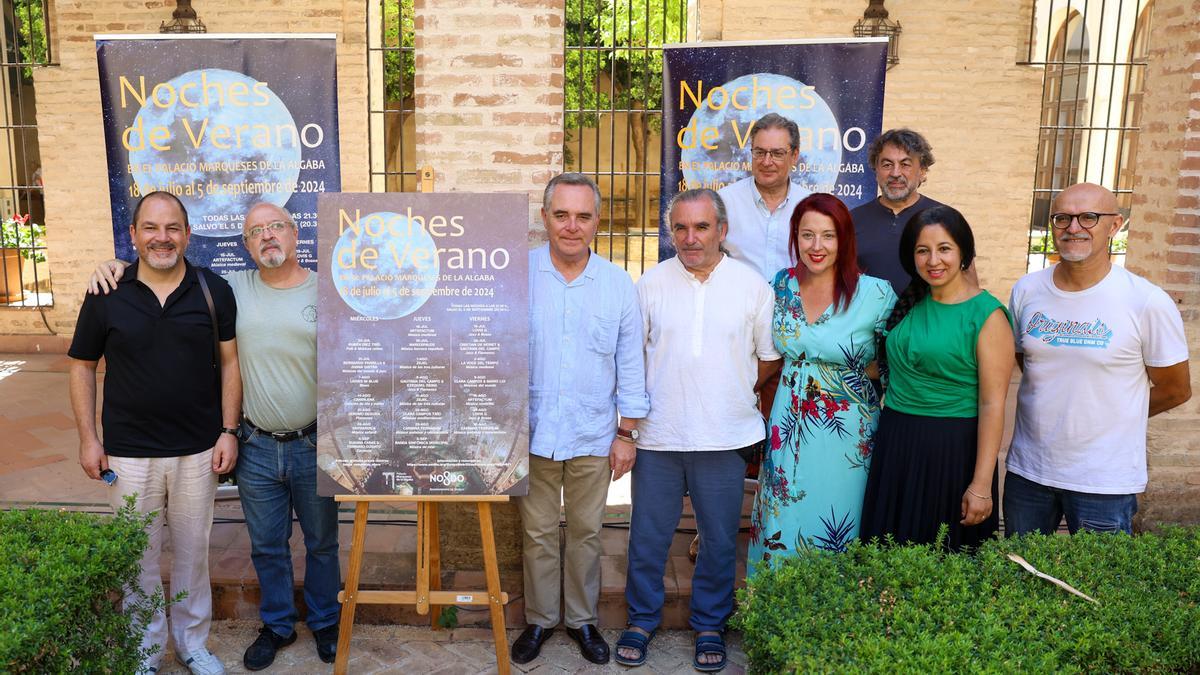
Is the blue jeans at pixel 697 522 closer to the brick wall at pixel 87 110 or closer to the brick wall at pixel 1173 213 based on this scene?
the brick wall at pixel 1173 213

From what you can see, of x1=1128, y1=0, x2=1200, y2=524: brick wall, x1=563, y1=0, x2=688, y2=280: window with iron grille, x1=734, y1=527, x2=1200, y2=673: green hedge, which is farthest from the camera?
x1=563, y1=0, x2=688, y2=280: window with iron grille

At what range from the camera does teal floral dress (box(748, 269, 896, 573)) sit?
11.5 feet

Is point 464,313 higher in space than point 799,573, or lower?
higher

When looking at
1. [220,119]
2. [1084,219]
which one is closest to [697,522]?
[1084,219]

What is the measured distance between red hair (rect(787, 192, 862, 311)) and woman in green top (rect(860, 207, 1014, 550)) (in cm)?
19

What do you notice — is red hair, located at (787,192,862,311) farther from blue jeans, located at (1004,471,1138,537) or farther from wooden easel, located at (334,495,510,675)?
wooden easel, located at (334,495,510,675)

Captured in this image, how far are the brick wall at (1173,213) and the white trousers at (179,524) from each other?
4.70 metres

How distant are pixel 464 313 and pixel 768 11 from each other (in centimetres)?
633

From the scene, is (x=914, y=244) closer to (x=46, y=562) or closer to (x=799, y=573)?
(x=799, y=573)

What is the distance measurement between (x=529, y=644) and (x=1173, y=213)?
3.82 metres

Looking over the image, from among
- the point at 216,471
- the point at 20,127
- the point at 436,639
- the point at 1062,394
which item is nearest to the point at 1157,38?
the point at 1062,394

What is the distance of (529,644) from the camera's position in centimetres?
387

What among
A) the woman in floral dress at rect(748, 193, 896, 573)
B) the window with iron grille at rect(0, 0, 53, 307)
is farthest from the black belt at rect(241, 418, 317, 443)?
the window with iron grille at rect(0, 0, 53, 307)

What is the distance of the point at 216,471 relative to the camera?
11.9 ft
